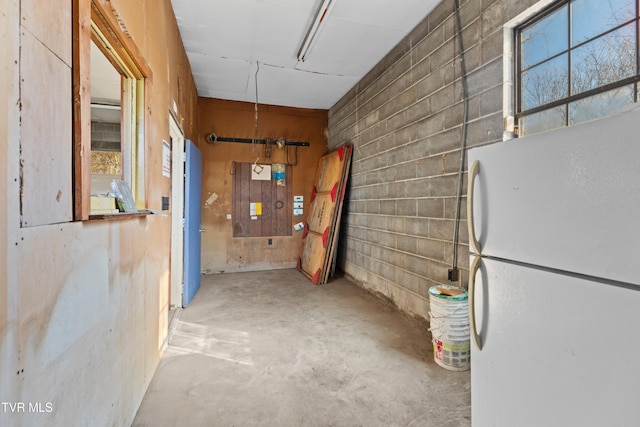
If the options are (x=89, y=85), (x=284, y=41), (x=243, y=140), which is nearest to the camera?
(x=89, y=85)

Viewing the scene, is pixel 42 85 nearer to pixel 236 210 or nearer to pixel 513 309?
pixel 513 309

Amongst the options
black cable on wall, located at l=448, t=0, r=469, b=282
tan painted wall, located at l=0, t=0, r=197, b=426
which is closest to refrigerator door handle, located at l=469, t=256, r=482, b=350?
black cable on wall, located at l=448, t=0, r=469, b=282

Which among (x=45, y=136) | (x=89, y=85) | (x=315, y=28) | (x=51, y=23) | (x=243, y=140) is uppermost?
(x=315, y=28)

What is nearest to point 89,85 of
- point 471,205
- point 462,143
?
point 471,205

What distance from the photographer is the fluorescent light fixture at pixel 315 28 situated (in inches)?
109

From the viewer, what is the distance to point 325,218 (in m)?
4.97

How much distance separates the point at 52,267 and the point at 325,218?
Answer: 4.12m

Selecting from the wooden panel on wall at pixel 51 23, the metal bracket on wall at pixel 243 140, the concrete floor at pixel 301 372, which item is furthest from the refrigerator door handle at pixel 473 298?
the metal bracket on wall at pixel 243 140

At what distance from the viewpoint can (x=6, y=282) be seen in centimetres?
76

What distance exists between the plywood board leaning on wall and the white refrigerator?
347cm

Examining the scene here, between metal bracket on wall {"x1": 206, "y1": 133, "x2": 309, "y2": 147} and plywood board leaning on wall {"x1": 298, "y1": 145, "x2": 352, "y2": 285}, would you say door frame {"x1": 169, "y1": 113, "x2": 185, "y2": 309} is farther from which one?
plywood board leaning on wall {"x1": 298, "y1": 145, "x2": 352, "y2": 285}

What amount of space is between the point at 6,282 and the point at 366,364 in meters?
2.27

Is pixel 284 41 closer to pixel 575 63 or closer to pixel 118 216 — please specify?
pixel 575 63

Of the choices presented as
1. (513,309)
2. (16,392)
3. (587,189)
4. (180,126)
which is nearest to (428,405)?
(513,309)
